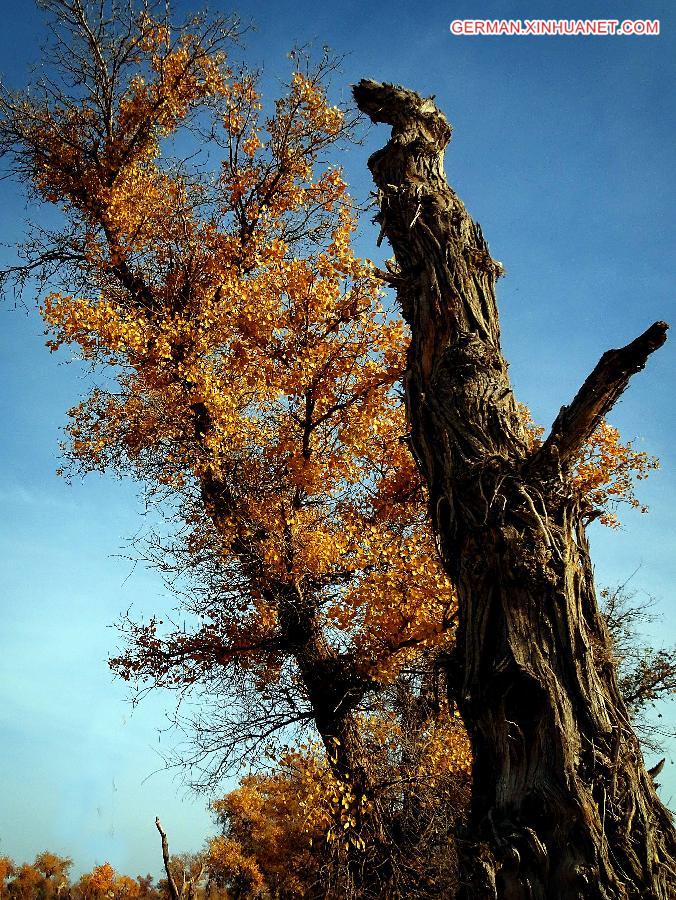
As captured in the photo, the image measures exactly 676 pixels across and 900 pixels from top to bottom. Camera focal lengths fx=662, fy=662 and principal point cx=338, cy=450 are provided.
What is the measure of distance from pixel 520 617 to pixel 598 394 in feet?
3.90

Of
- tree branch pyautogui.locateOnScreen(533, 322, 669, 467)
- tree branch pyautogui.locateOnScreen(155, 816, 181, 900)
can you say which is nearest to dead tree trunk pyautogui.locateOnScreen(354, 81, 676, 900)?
tree branch pyautogui.locateOnScreen(533, 322, 669, 467)

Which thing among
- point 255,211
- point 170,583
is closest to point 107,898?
point 170,583

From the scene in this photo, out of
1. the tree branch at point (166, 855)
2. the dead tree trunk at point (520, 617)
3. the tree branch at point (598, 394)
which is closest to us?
the dead tree trunk at point (520, 617)

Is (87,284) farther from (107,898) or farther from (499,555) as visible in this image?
(107,898)

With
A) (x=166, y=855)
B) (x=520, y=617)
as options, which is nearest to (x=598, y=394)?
(x=520, y=617)

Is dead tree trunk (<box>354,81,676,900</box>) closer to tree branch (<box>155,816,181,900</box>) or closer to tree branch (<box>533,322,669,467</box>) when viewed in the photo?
tree branch (<box>533,322,669,467</box>)

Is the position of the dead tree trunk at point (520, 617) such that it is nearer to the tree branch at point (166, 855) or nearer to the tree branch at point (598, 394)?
the tree branch at point (598, 394)

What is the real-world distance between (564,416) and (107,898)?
2223cm

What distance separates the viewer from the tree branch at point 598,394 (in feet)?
10.5

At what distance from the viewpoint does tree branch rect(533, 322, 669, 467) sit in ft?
10.5

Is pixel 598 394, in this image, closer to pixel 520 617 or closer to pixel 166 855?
pixel 520 617

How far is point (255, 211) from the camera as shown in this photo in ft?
43.5

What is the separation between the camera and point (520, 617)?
10.3 ft

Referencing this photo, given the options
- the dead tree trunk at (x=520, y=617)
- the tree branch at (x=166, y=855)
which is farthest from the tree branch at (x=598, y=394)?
the tree branch at (x=166, y=855)
